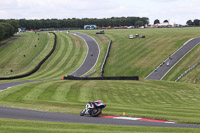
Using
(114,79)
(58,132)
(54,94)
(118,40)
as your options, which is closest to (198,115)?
(58,132)

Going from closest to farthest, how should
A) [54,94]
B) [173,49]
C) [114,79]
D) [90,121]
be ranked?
[90,121] < [54,94] < [114,79] < [173,49]

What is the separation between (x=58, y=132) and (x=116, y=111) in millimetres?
9979

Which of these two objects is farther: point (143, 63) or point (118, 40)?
point (118, 40)

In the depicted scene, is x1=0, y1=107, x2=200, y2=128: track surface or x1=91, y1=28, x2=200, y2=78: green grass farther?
x1=91, y1=28, x2=200, y2=78: green grass

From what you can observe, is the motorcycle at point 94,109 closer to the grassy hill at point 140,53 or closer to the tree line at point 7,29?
the grassy hill at point 140,53

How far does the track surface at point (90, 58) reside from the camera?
8025 centimetres

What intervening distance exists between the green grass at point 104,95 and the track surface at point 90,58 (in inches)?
1075

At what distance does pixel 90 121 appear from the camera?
23188 millimetres

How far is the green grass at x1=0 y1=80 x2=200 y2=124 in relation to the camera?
33.0m

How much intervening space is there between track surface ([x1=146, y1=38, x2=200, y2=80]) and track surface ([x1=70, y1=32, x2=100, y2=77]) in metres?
17.0

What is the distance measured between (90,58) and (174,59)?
24227mm

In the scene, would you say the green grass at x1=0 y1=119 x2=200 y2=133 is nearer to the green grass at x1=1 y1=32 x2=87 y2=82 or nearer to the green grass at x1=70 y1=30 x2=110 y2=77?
the green grass at x1=1 y1=32 x2=87 y2=82

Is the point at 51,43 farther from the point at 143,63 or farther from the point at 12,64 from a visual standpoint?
the point at 143,63

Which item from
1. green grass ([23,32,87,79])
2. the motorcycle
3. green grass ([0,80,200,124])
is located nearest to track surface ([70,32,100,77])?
green grass ([23,32,87,79])
